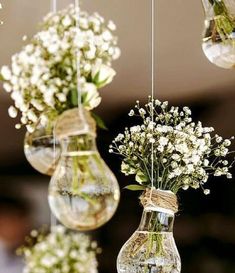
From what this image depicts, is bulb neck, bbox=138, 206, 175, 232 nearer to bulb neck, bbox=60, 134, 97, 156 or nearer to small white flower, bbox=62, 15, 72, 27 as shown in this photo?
bulb neck, bbox=60, 134, 97, 156

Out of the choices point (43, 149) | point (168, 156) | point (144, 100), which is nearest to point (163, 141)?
point (168, 156)

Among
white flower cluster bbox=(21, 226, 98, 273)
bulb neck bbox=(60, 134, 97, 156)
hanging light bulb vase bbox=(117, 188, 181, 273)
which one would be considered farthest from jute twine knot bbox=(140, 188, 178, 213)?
bulb neck bbox=(60, 134, 97, 156)

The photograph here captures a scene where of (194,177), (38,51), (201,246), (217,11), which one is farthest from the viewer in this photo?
(201,246)

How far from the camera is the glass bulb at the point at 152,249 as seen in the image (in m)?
2.08

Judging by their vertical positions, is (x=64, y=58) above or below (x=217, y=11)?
below

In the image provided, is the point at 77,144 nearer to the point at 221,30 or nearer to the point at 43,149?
the point at 43,149

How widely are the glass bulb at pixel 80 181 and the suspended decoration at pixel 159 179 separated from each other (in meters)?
0.42

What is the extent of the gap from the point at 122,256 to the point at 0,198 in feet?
5.50

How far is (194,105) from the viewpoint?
3.57 m

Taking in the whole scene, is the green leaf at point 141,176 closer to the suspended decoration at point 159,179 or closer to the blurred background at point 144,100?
the suspended decoration at point 159,179

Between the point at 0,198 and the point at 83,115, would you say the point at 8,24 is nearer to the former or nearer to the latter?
the point at 0,198

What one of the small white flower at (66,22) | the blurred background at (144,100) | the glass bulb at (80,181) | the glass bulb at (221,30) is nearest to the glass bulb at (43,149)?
the glass bulb at (80,181)

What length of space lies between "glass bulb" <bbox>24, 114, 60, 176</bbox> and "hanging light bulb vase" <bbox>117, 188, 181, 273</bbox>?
1.29ft

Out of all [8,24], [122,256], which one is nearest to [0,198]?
[8,24]
